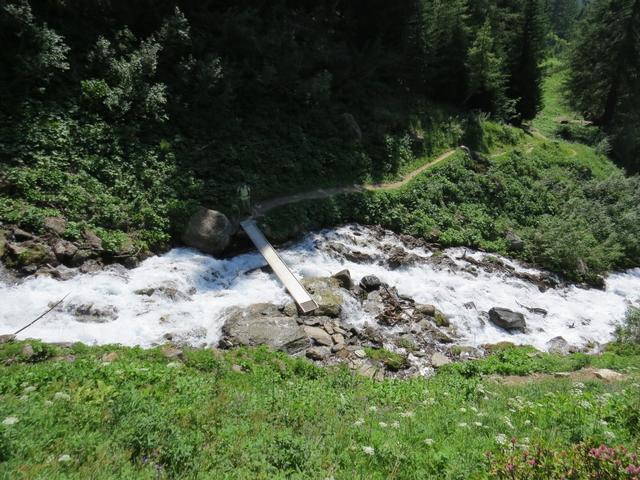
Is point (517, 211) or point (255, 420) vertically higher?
point (255, 420)

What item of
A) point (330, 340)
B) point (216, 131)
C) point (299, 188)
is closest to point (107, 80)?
point (216, 131)

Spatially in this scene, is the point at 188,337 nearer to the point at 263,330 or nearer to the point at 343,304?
the point at 263,330

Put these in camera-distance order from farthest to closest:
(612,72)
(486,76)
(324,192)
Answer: (612,72) → (486,76) → (324,192)

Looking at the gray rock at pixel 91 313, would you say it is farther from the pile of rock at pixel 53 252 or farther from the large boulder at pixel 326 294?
the large boulder at pixel 326 294

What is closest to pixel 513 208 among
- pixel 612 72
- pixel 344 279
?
pixel 344 279

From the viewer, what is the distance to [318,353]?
12688mm

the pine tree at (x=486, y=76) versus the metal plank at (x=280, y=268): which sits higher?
the pine tree at (x=486, y=76)

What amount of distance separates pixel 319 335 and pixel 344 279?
11.9ft

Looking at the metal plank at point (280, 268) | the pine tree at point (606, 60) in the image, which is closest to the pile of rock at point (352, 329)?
the metal plank at point (280, 268)

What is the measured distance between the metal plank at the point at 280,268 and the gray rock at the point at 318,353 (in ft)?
5.79

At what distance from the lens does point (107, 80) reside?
17.9 meters

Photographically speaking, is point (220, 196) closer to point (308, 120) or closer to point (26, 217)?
point (26, 217)

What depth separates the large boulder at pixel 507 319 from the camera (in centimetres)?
1645

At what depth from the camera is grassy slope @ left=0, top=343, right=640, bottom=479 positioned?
219 inches
